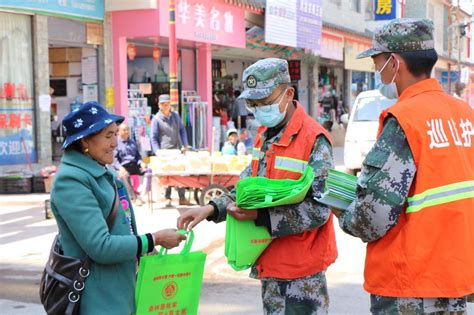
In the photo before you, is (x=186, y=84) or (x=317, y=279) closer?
(x=317, y=279)

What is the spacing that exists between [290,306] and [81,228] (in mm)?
1086

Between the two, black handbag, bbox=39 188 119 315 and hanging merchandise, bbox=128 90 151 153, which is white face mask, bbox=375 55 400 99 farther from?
hanging merchandise, bbox=128 90 151 153

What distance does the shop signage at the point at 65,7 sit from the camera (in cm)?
1471

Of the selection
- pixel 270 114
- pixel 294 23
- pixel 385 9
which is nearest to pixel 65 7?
pixel 294 23

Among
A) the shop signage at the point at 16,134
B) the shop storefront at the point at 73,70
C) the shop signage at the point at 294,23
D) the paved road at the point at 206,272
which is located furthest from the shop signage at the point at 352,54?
the paved road at the point at 206,272

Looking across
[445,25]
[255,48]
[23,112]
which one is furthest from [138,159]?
[445,25]

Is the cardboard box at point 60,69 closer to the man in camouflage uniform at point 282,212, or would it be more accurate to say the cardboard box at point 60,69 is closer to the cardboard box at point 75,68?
the cardboard box at point 75,68

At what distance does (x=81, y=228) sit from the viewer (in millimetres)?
3057

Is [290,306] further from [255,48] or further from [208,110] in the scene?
[255,48]

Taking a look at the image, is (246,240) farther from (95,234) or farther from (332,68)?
(332,68)

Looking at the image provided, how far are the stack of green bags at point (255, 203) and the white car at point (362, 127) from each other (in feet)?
39.6

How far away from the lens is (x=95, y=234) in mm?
3057

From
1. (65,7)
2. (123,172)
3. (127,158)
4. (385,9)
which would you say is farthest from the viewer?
(385,9)

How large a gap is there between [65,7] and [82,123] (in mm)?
13283
